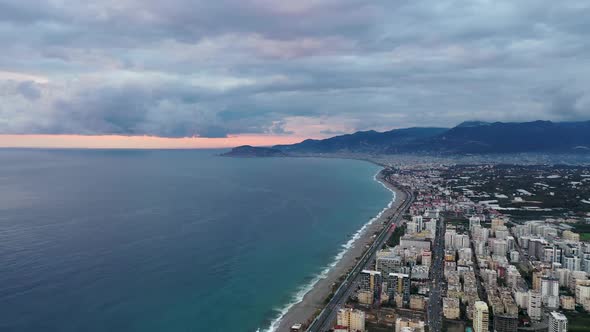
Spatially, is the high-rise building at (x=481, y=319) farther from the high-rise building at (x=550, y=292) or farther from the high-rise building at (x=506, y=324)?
the high-rise building at (x=550, y=292)

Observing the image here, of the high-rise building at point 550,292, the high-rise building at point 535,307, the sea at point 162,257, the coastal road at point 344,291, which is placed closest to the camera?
the coastal road at point 344,291

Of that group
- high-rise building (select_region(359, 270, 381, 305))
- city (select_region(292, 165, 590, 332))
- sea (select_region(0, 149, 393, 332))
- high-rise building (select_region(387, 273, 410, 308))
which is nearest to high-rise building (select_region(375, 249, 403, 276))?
city (select_region(292, 165, 590, 332))

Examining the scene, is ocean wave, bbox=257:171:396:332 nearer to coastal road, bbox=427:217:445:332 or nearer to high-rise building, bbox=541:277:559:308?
coastal road, bbox=427:217:445:332

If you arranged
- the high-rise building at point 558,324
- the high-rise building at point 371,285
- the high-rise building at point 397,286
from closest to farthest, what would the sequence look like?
the high-rise building at point 558,324
the high-rise building at point 371,285
the high-rise building at point 397,286

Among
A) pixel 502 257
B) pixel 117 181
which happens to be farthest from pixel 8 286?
pixel 117 181

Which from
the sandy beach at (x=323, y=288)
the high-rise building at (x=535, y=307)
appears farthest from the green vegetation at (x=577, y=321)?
the sandy beach at (x=323, y=288)

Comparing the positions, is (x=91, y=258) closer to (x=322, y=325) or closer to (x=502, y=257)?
(x=322, y=325)
